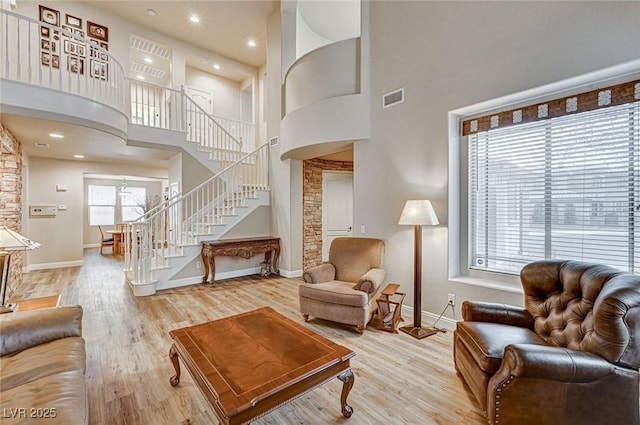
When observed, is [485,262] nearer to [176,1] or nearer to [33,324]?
[33,324]

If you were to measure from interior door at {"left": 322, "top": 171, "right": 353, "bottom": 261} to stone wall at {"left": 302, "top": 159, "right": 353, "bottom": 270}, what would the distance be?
0.18 metres

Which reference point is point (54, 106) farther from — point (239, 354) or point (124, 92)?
point (239, 354)

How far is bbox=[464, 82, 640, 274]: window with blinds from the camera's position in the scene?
2277mm

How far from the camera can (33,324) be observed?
1849mm

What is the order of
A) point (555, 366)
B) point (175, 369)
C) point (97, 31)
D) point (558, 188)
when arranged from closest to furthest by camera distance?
point (555, 366)
point (175, 369)
point (558, 188)
point (97, 31)

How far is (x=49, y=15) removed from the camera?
5.61m

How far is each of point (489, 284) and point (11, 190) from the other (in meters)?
7.49

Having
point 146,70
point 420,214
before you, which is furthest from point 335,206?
point 146,70

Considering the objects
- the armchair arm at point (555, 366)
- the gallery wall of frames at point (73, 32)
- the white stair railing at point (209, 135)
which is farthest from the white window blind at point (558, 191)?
the gallery wall of frames at point (73, 32)

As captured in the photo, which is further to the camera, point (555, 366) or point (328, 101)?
point (328, 101)

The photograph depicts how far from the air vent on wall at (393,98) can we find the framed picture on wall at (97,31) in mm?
6470

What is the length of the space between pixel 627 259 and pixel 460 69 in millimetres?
2311

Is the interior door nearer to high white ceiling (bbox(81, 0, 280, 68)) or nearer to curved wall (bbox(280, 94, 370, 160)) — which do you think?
curved wall (bbox(280, 94, 370, 160))

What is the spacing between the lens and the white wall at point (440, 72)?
2303 millimetres
